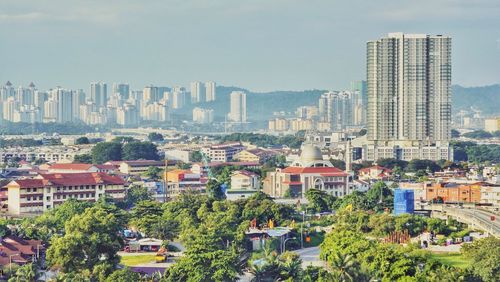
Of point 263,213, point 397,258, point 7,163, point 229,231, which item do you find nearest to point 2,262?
point 229,231

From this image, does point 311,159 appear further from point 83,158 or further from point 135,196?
point 83,158

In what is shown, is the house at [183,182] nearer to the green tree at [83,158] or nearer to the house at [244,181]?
the house at [244,181]

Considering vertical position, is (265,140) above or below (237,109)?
below

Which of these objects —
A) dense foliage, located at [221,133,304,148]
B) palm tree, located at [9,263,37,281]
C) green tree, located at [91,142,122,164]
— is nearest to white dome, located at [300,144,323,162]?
green tree, located at [91,142,122,164]

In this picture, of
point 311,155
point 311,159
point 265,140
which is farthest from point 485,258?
point 265,140

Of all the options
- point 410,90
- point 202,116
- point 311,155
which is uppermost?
point 410,90

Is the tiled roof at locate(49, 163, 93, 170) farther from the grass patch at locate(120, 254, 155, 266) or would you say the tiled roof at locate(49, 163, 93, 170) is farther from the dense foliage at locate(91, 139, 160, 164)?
the grass patch at locate(120, 254, 155, 266)
